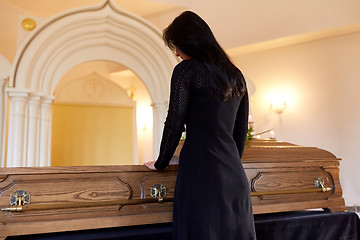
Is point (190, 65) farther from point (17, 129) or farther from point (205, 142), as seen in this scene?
point (17, 129)

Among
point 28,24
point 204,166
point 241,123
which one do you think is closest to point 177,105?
point 204,166

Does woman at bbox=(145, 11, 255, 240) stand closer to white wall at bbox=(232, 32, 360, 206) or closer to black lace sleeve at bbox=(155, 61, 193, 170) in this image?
black lace sleeve at bbox=(155, 61, 193, 170)

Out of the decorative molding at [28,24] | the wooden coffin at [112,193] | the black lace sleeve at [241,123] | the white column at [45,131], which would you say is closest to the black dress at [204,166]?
the black lace sleeve at [241,123]

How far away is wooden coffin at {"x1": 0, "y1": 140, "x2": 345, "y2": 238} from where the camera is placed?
1412 mm

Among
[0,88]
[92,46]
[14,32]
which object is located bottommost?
[0,88]

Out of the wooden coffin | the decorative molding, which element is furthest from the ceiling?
the wooden coffin

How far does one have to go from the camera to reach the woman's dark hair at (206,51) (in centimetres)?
145

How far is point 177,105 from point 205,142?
0.20 meters

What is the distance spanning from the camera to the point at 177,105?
1.44 m

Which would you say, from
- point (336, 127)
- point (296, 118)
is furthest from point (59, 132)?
point (336, 127)

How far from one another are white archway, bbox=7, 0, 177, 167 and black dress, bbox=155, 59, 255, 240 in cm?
316

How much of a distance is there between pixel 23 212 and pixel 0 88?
324 centimetres

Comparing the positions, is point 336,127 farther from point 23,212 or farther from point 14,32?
point 14,32

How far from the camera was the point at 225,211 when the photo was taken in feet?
4.42
